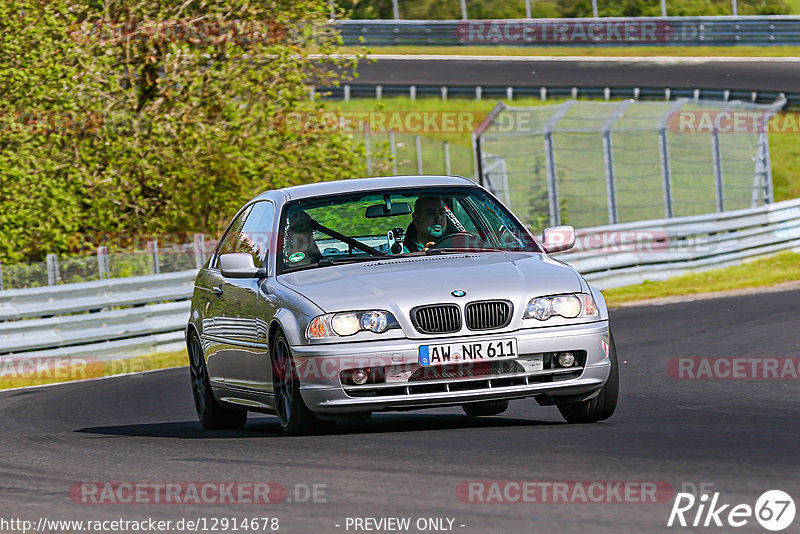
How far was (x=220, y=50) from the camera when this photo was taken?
2391 centimetres

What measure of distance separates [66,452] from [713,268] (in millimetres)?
17824

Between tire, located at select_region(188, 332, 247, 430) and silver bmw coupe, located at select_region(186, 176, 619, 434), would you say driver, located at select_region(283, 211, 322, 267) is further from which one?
tire, located at select_region(188, 332, 247, 430)

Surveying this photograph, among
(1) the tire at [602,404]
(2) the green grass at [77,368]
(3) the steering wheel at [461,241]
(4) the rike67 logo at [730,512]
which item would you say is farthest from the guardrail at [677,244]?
(4) the rike67 logo at [730,512]

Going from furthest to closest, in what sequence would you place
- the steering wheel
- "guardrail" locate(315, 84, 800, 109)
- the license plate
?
"guardrail" locate(315, 84, 800, 109) → the steering wheel → the license plate

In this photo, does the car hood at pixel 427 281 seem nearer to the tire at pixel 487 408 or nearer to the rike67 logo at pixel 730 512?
the tire at pixel 487 408

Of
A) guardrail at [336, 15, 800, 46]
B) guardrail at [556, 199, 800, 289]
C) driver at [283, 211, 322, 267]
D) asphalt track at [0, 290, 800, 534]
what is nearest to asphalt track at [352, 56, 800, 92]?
guardrail at [336, 15, 800, 46]

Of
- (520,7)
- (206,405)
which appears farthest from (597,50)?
(206,405)

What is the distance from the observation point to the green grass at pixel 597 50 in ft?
148

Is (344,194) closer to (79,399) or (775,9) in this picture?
(79,399)

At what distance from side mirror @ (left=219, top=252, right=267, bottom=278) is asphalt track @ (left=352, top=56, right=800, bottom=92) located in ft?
105

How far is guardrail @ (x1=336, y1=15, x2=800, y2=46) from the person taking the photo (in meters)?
45.8

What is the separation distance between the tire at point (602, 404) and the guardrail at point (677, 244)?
13.7 metres

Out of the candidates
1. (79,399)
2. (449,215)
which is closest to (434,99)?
(79,399)

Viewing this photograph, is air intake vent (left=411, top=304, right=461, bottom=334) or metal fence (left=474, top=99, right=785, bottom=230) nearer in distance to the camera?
air intake vent (left=411, top=304, right=461, bottom=334)
